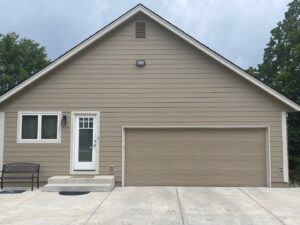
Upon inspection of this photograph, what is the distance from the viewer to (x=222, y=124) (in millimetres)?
10539

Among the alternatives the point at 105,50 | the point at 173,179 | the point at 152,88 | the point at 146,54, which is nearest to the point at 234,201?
the point at 173,179

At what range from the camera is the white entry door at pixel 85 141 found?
10.6m

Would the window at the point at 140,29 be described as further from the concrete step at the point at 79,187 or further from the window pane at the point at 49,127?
the concrete step at the point at 79,187

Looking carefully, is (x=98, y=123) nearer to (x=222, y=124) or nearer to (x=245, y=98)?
(x=222, y=124)

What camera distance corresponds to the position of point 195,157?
10.6 metres

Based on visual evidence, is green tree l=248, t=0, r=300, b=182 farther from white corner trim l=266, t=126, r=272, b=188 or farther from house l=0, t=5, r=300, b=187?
house l=0, t=5, r=300, b=187

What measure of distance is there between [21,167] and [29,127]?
Result: 1.26 metres

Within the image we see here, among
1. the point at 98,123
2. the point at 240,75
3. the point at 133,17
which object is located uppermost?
the point at 133,17

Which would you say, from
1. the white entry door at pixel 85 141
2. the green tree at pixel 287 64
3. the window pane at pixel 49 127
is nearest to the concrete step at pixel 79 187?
the white entry door at pixel 85 141

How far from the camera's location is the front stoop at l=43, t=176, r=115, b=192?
9375 mm

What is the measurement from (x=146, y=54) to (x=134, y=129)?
244 cm

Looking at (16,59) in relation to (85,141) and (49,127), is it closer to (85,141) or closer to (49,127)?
(49,127)

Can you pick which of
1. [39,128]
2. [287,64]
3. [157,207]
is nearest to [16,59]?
[39,128]

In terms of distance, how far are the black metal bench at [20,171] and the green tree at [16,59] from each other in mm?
18415
